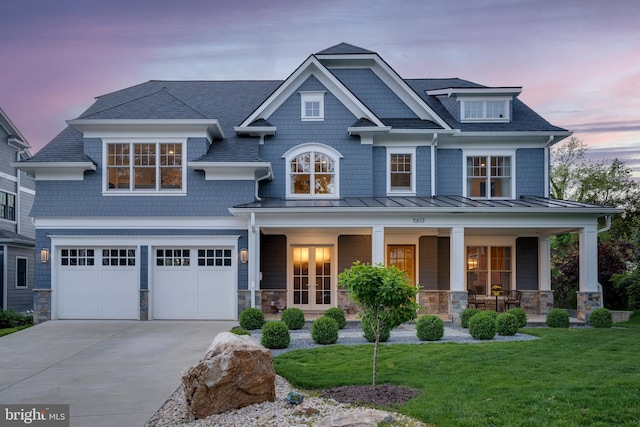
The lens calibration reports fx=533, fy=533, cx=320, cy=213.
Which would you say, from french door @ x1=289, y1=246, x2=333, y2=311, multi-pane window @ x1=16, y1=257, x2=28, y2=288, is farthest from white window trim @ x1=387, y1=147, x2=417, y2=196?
multi-pane window @ x1=16, y1=257, x2=28, y2=288

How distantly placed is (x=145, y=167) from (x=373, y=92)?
26.8 ft

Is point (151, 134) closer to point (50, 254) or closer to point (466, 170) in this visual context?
point (50, 254)

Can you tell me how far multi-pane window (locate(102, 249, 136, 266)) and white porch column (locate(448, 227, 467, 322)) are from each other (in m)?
9.83

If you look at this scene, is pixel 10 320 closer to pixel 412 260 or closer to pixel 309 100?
pixel 309 100

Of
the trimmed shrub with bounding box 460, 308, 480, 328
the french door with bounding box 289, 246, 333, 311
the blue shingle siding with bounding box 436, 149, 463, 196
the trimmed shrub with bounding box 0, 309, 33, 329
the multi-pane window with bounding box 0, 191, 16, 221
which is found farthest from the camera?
the multi-pane window with bounding box 0, 191, 16, 221

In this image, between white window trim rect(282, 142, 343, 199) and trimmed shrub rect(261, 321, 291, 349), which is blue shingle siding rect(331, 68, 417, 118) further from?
trimmed shrub rect(261, 321, 291, 349)

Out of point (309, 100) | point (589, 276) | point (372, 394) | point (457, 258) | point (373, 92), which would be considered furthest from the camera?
point (373, 92)

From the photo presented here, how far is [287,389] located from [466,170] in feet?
41.4

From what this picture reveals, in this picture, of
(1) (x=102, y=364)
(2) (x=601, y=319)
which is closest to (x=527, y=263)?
(2) (x=601, y=319)

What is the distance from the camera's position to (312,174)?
17.9 meters

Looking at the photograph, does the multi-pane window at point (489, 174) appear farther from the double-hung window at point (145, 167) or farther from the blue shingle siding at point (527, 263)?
the double-hung window at point (145, 167)

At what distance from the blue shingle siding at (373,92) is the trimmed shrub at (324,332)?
902 centimetres

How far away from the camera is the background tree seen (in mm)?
7965

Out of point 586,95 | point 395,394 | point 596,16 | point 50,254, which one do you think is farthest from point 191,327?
point 586,95
